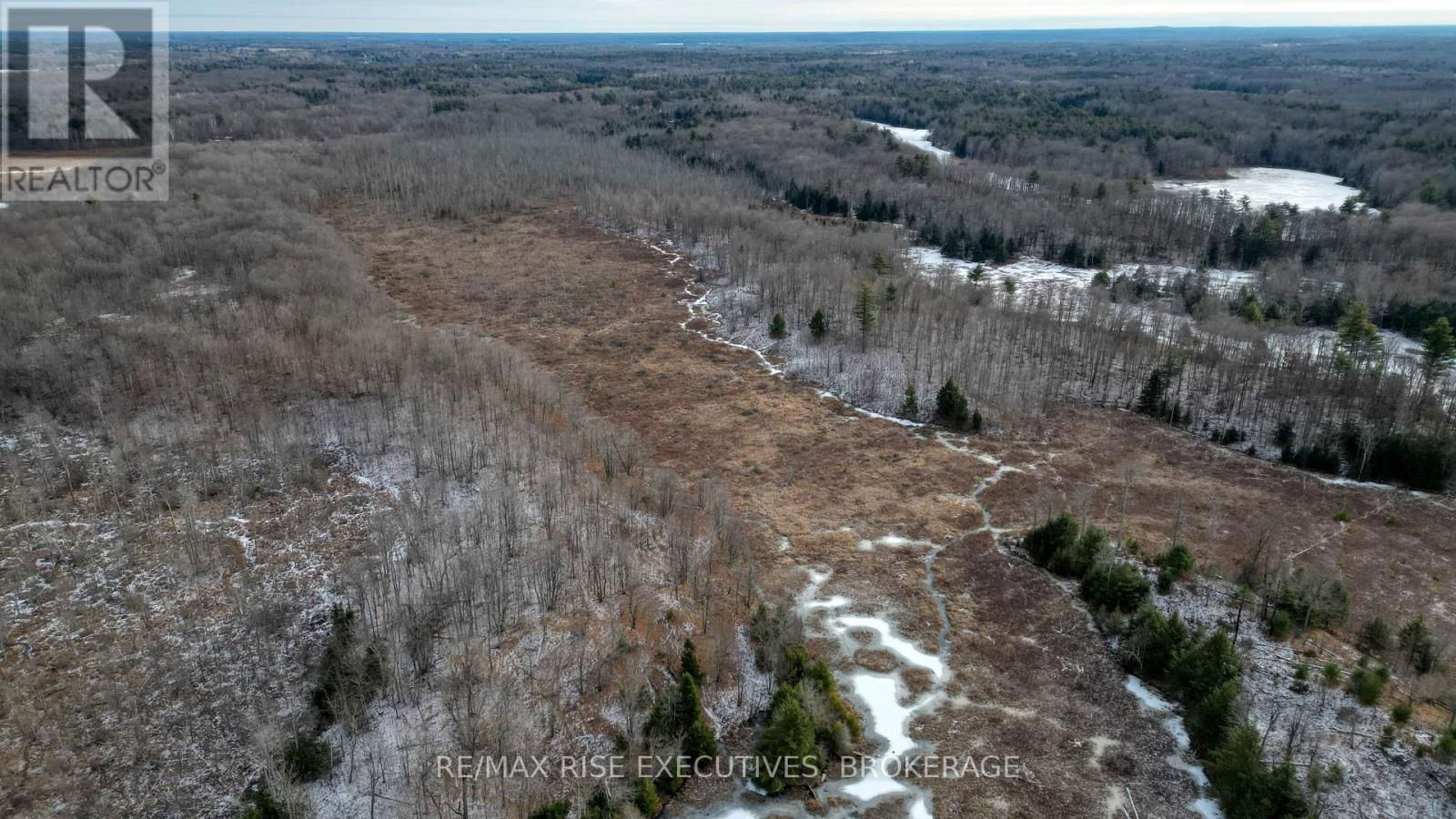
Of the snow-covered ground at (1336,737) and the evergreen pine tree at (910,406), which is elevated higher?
the evergreen pine tree at (910,406)

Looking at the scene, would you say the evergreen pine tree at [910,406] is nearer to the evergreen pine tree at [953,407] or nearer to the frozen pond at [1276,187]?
the evergreen pine tree at [953,407]

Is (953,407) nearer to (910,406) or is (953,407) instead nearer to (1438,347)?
(910,406)

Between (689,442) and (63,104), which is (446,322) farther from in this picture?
(63,104)

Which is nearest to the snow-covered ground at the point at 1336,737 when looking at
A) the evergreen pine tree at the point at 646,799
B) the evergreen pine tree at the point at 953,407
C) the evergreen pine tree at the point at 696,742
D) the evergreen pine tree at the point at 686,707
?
the evergreen pine tree at the point at 696,742

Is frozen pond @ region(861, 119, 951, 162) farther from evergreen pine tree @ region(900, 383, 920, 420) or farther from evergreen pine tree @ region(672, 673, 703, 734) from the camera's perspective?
evergreen pine tree @ region(672, 673, 703, 734)

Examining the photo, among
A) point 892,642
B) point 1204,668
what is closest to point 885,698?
point 892,642

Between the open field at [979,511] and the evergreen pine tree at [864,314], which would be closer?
the open field at [979,511]
